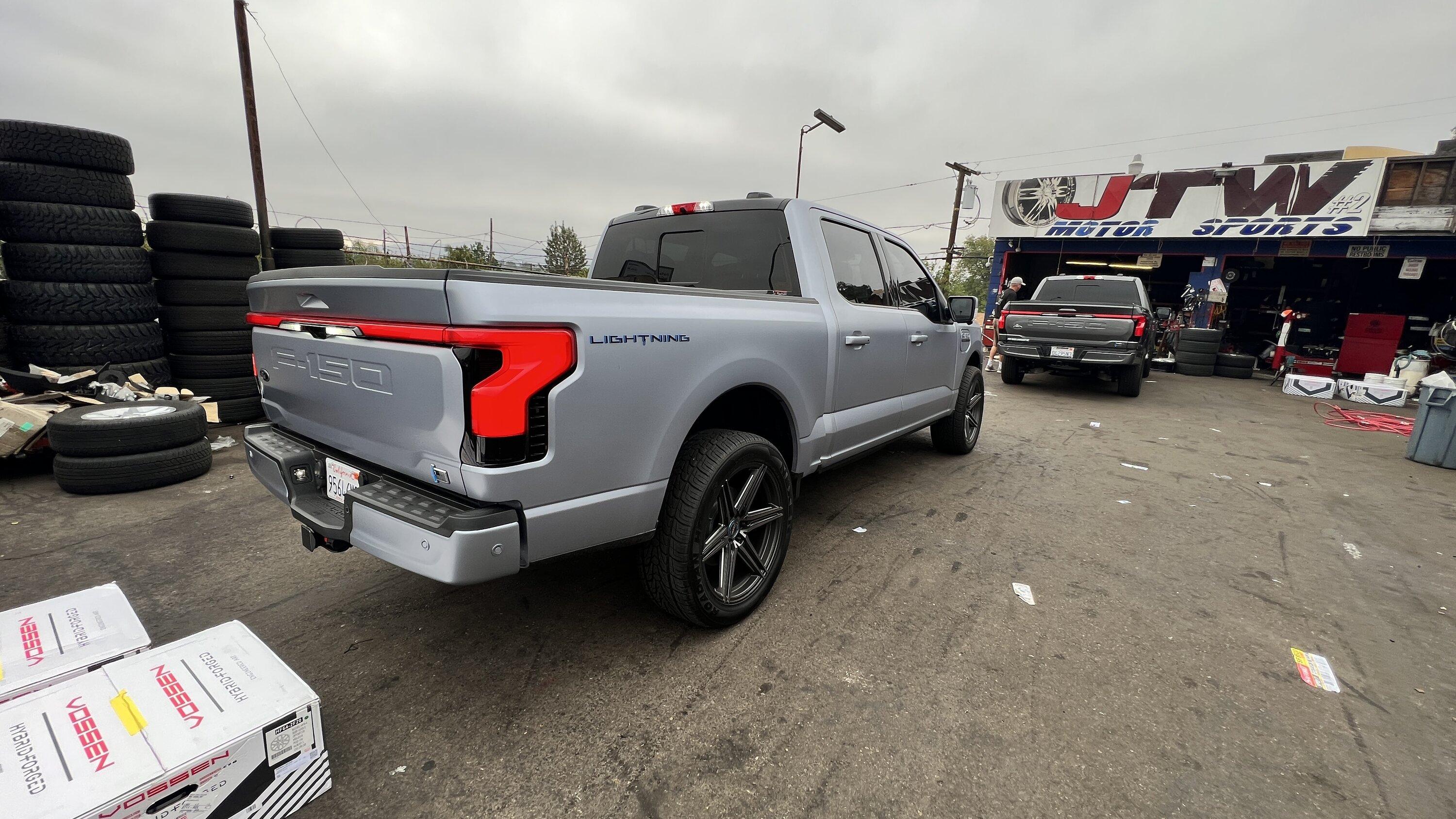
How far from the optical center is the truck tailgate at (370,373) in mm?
1620

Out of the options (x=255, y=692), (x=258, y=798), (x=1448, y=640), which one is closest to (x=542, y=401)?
(x=255, y=692)

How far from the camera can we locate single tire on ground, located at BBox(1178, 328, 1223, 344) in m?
12.9

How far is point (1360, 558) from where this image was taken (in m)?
3.50

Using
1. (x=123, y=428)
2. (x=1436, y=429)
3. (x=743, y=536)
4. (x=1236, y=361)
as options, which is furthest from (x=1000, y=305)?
(x=123, y=428)

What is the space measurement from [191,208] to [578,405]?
602 cm

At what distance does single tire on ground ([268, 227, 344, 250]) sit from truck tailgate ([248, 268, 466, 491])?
17.8 ft

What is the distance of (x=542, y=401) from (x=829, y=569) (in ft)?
6.39

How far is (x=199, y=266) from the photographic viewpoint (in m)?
5.41

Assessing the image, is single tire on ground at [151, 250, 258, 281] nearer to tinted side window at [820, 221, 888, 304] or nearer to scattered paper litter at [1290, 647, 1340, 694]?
tinted side window at [820, 221, 888, 304]

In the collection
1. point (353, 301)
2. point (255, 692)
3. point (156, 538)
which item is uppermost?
point (353, 301)

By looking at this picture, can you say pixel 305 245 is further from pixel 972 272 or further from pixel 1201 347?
pixel 972 272

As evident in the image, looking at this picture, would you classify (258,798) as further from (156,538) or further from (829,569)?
(156,538)

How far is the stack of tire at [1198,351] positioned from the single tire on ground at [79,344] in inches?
678

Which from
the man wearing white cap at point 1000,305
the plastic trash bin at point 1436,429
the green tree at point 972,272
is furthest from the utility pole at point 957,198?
the green tree at point 972,272
